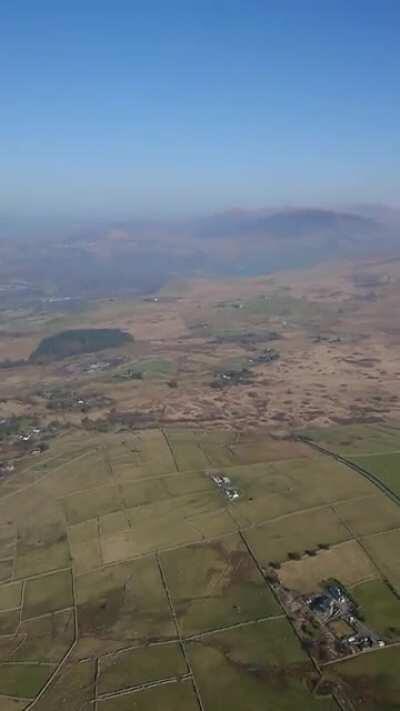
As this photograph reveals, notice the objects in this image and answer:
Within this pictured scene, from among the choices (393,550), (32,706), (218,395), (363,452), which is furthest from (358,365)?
(32,706)

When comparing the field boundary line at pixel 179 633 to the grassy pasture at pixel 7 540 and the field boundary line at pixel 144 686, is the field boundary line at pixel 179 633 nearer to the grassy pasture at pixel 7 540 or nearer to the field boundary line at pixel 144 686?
the field boundary line at pixel 144 686

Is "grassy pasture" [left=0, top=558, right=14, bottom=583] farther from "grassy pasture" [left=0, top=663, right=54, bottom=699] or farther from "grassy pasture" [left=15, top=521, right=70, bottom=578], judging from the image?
"grassy pasture" [left=0, top=663, right=54, bottom=699]

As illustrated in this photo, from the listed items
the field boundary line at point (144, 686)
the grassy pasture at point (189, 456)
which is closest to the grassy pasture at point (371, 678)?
the field boundary line at point (144, 686)

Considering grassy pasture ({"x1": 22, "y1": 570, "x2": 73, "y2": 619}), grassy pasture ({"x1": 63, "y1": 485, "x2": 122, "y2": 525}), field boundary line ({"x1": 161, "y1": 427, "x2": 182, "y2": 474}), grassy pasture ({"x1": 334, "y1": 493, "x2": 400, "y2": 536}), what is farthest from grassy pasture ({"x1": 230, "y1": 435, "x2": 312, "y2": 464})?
grassy pasture ({"x1": 22, "y1": 570, "x2": 73, "y2": 619})

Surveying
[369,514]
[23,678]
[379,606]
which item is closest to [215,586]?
[379,606]

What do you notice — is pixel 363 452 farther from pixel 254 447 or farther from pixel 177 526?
pixel 177 526

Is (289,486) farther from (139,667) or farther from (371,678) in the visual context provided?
(139,667)
